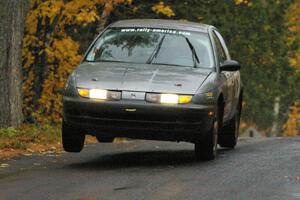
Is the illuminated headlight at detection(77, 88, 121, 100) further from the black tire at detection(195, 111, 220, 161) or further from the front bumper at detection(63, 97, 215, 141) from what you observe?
the black tire at detection(195, 111, 220, 161)

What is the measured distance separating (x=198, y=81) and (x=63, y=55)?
34.2ft

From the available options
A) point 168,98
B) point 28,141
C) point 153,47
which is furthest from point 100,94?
point 28,141

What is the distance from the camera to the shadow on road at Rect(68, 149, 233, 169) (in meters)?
10.9

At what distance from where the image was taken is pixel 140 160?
11.7 meters

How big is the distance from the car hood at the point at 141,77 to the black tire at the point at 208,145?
0.68 m

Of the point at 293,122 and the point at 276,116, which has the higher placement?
the point at 276,116

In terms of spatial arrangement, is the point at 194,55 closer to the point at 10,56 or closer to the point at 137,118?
the point at 137,118

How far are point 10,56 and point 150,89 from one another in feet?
18.3

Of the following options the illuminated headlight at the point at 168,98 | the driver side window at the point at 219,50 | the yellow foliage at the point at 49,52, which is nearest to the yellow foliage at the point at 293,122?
the yellow foliage at the point at 49,52

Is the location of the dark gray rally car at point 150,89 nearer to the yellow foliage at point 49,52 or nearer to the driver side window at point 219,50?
the driver side window at point 219,50

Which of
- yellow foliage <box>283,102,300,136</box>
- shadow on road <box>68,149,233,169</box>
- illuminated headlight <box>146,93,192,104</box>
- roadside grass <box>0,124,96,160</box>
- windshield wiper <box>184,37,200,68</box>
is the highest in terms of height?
windshield wiper <box>184,37,200,68</box>

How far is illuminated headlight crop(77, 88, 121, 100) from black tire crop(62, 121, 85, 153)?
71 centimetres

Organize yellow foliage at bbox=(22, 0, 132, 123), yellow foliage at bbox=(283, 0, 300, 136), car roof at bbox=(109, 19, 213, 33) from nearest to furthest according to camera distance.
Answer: car roof at bbox=(109, 19, 213, 33) < yellow foliage at bbox=(22, 0, 132, 123) < yellow foliage at bbox=(283, 0, 300, 136)

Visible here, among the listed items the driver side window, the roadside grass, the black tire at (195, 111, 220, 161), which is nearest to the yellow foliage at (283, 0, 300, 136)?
the roadside grass
